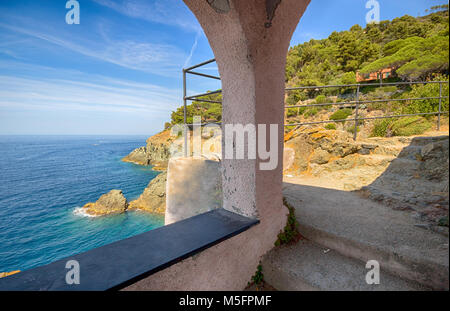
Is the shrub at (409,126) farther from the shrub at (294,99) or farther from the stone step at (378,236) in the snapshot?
the shrub at (294,99)

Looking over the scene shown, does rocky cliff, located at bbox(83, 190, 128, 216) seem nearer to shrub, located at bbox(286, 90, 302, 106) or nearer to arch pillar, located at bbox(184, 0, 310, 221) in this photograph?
arch pillar, located at bbox(184, 0, 310, 221)

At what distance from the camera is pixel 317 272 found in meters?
1.38

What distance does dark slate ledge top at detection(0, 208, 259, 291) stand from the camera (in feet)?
2.95

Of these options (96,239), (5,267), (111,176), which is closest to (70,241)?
(96,239)

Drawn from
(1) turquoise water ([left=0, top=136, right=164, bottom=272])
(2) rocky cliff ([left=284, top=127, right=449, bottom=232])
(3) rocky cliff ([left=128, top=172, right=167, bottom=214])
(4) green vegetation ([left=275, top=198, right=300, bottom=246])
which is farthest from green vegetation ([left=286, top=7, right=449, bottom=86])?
(1) turquoise water ([left=0, top=136, right=164, bottom=272])

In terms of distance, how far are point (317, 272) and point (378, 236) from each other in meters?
0.61

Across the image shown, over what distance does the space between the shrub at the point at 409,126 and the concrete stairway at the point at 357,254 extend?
286 centimetres

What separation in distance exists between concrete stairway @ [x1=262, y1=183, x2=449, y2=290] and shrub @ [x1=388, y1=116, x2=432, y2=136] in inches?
113

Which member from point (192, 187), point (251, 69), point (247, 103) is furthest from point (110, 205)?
point (251, 69)

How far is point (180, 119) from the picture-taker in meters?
29.3

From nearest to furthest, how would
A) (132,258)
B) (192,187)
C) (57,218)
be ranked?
(132,258), (192,187), (57,218)

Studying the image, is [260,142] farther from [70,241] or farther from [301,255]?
[70,241]

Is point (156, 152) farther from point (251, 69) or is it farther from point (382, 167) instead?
point (251, 69)

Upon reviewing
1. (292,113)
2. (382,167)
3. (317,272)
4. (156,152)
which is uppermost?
(292,113)
